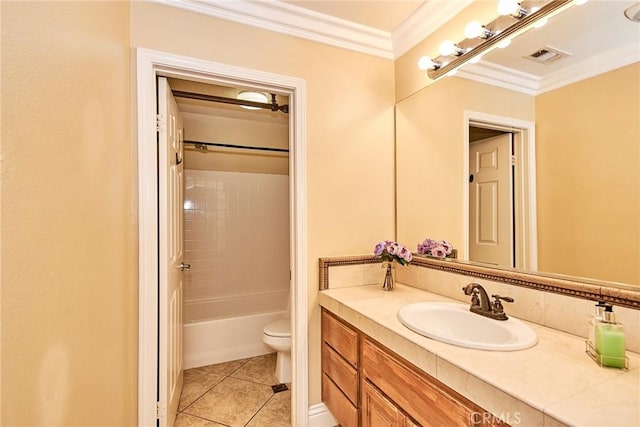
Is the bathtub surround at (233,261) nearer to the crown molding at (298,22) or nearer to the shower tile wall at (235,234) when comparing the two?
the shower tile wall at (235,234)

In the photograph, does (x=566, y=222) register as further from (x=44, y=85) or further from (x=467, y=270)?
(x=44, y=85)

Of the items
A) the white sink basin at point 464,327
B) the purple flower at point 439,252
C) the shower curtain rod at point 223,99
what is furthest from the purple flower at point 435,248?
the shower curtain rod at point 223,99

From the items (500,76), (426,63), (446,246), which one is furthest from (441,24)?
(446,246)

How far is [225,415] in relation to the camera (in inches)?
75.5

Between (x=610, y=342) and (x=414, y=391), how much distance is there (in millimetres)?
590

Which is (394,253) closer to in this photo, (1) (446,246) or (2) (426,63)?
(1) (446,246)

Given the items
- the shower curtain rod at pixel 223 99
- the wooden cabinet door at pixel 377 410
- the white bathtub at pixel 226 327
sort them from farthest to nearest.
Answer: the white bathtub at pixel 226 327 < the shower curtain rod at pixel 223 99 < the wooden cabinet door at pixel 377 410

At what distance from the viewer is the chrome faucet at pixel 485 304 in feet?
3.89

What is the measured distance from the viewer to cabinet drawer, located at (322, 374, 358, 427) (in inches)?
56.5

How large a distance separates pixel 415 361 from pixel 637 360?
639mm

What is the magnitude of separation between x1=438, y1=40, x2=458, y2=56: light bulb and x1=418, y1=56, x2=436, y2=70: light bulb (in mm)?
86

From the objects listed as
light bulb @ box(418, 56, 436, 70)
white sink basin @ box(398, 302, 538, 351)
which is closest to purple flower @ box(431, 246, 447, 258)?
white sink basin @ box(398, 302, 538, 351)

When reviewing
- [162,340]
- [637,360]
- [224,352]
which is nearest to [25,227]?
[162,340]

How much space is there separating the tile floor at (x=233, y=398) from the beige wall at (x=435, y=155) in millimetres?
1447
